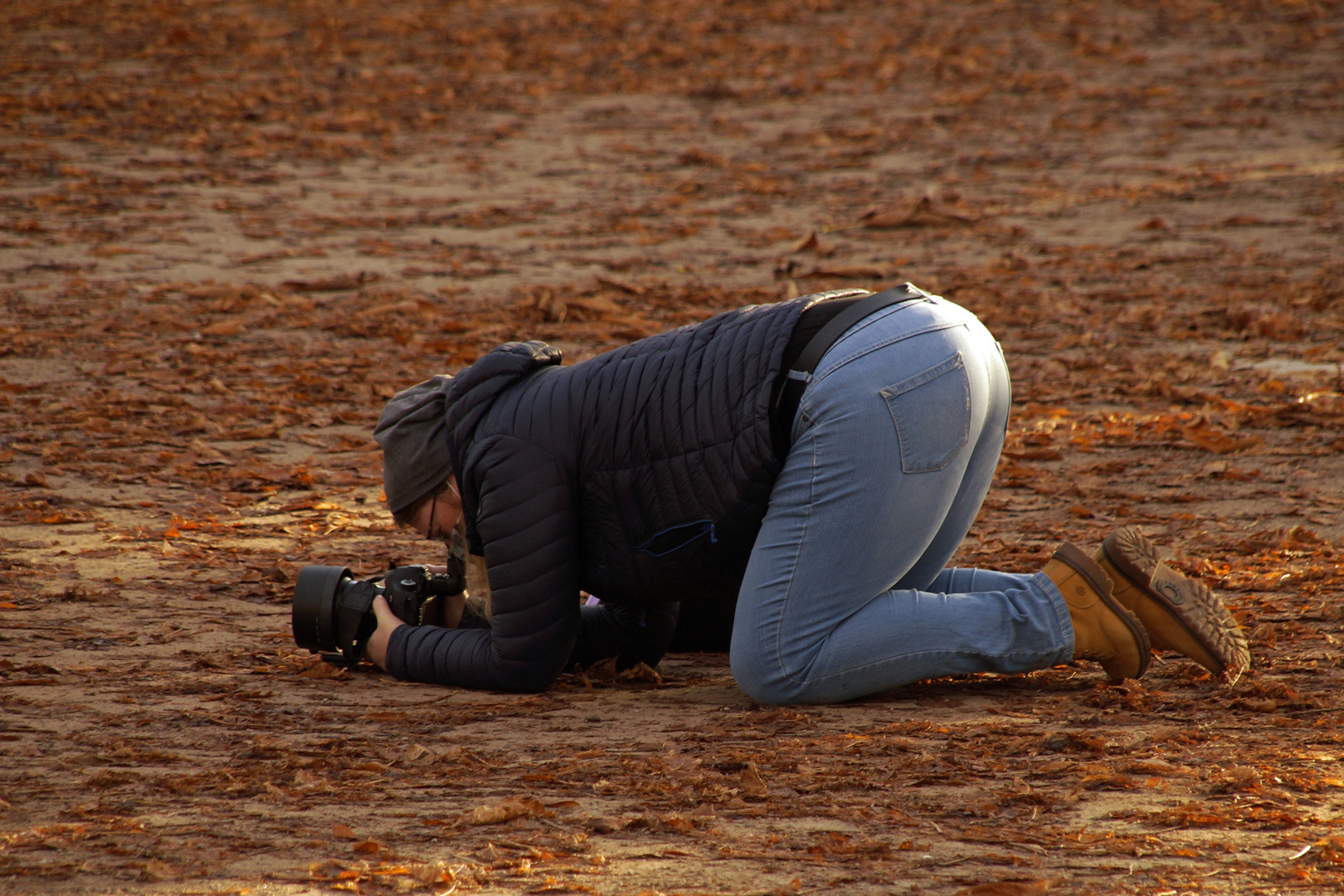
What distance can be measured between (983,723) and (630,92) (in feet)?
40.0

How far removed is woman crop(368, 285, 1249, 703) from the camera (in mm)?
3377

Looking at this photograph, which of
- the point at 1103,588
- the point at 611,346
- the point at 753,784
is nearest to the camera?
the point at 753,784

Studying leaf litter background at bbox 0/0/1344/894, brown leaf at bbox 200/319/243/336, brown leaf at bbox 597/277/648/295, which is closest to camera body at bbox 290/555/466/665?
leaf litter background at bbox 0/0/1344/894

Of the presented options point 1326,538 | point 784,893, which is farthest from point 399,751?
point 1326,538

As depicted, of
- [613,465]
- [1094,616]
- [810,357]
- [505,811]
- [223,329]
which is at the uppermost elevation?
[810,357]

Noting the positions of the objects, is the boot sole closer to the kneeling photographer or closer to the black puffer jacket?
the black puffer jacket

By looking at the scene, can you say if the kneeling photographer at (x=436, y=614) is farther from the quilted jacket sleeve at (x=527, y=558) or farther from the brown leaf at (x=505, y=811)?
the brown leaf at (x=505, y=811)

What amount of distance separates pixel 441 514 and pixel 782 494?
3.11 ft

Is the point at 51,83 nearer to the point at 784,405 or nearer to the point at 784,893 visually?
the point at 784,405

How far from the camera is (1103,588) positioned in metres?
3.52

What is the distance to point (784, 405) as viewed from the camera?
3416mm

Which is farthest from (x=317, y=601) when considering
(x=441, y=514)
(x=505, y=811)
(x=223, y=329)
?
(x=223, y=329)

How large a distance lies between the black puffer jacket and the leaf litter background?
0.38m

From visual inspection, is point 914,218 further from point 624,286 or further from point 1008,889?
point 1008,889
